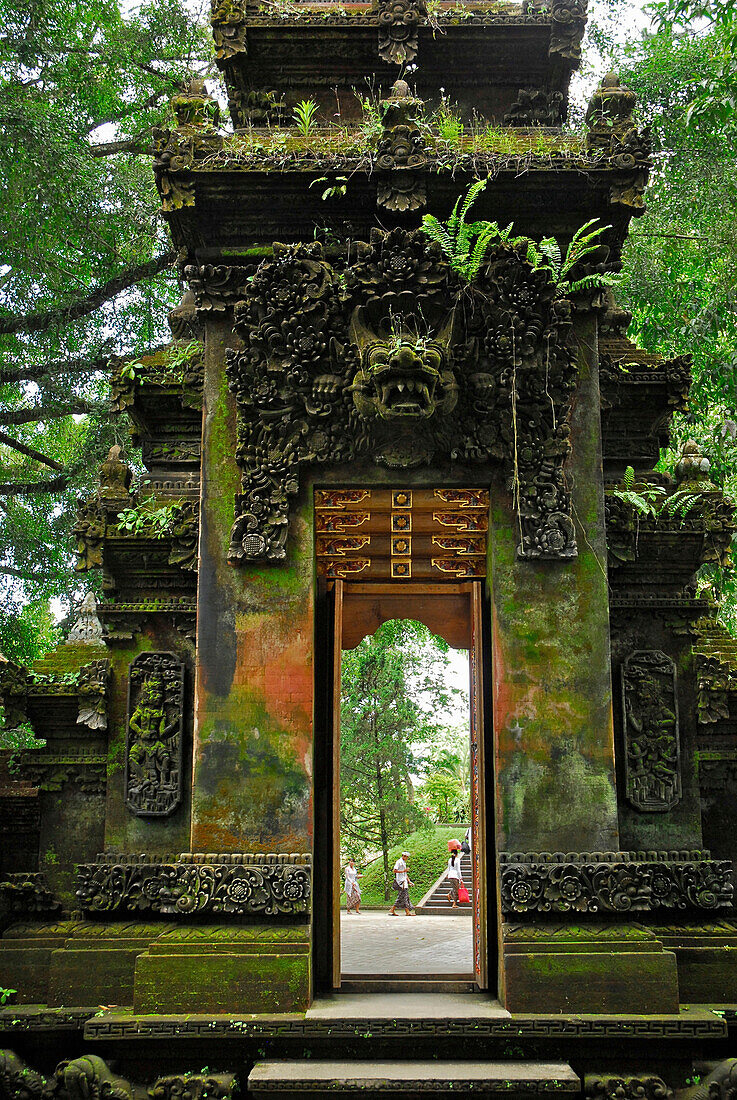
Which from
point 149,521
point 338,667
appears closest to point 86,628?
point 149,521

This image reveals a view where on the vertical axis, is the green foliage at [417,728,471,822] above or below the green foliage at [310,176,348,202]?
below

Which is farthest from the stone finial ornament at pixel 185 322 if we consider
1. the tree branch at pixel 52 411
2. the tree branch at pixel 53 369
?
the tree branch at pixel 52 411

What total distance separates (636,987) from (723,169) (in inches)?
447

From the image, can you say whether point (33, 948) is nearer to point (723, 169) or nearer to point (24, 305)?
point (24, 305)

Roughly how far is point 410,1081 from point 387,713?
1491 centimetres

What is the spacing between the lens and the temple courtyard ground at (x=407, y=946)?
30.7 feet

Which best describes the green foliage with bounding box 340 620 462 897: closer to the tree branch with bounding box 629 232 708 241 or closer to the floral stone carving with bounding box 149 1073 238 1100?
the tree branch with bounding box 629 232 708 241

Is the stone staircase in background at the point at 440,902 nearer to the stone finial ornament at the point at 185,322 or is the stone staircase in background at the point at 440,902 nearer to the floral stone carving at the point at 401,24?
the stone finial ornament at the point at 185,322

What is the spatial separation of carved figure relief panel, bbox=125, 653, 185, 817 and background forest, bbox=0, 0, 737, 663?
666 centimetres

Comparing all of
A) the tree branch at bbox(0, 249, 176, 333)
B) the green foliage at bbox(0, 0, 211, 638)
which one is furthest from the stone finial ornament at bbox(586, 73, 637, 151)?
the tree branch at bbox(0, 249, 176, 333)

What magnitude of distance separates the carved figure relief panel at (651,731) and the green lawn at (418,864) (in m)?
14.7

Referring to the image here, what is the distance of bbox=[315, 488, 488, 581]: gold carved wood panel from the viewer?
24.9 feet

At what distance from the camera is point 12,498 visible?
61.6 ft

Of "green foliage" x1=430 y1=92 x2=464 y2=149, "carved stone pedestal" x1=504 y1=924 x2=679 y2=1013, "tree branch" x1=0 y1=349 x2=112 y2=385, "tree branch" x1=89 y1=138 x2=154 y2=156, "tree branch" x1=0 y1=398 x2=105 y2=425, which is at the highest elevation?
"tree branch" x1=89 y1=138 x2=154 y2=156
